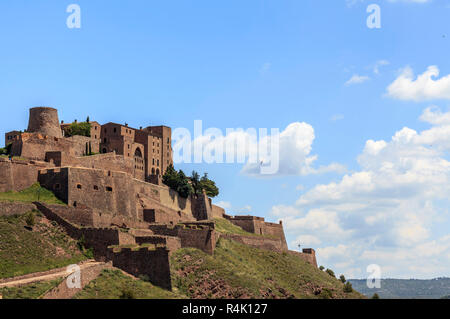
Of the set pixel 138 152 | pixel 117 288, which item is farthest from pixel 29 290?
pixel 138 152

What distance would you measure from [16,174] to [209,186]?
3723cm

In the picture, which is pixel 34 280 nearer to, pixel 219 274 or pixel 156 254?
pixel 156 254

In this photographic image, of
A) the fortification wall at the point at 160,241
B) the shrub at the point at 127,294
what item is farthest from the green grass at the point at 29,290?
the fortification wall at the point at 160,241

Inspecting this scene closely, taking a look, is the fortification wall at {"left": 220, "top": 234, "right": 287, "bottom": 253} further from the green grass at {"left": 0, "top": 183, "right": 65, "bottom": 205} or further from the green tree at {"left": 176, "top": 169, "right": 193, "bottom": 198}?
the green grass at {"left": 0, "top": 183, "right": 65, "bottom": 205}

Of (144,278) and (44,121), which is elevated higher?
(44,121)

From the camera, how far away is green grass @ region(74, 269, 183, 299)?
42.9 metres

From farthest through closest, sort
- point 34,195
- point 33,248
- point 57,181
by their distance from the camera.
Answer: point 57,181 < point 34,195 < point 33,248

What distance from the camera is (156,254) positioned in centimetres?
4956

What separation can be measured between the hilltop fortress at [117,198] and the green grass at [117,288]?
158 cm

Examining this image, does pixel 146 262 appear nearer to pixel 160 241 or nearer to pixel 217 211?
pixel 160 241

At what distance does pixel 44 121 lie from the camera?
253 ft
